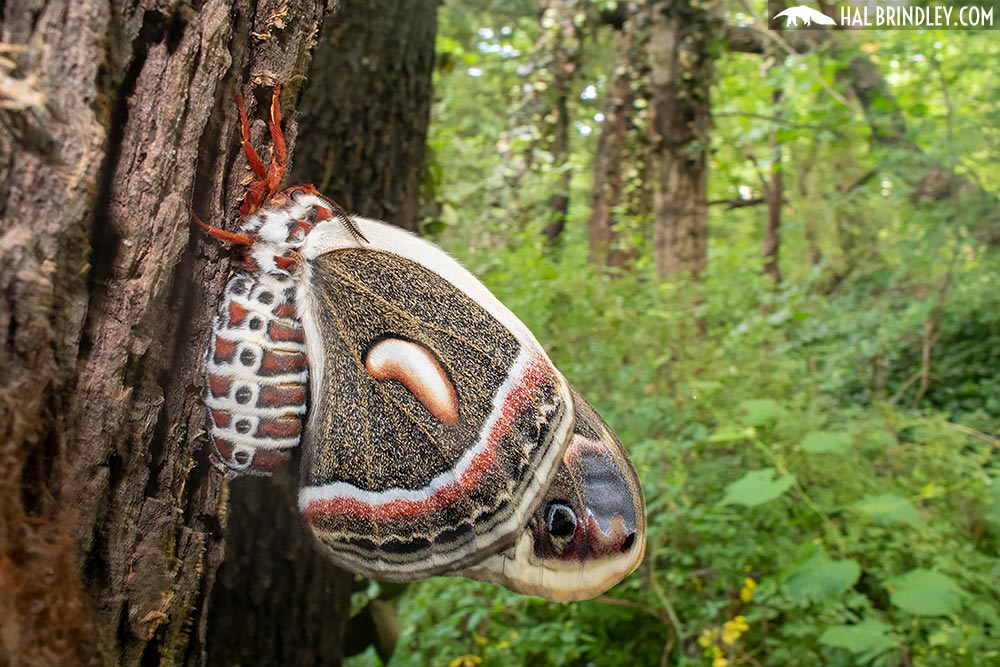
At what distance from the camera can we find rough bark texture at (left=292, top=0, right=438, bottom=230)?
273cm

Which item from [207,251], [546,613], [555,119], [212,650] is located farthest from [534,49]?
[207,251]

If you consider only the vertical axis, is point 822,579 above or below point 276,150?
below

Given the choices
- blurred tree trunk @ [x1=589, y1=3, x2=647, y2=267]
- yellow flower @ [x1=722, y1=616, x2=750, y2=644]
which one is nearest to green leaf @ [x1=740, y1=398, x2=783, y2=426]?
yellow flower @ [x1=722, y1=616, x2=750, y2=644]

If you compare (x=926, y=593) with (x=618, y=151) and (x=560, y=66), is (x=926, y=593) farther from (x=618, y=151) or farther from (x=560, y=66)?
(x=560, y=66)

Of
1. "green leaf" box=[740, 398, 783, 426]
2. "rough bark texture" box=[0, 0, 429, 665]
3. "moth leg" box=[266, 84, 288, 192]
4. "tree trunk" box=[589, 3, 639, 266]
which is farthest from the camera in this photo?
"tree trunk" box=[589, 3, 639, 266]

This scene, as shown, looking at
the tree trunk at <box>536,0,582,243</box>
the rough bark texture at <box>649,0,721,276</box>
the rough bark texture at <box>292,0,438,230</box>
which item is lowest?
the rough bark texture at <box>292,0,438,230</box>

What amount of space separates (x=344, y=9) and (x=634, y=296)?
2.92 metres

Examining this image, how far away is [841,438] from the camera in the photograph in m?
3.35

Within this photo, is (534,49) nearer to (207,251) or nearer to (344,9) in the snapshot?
(344,9)

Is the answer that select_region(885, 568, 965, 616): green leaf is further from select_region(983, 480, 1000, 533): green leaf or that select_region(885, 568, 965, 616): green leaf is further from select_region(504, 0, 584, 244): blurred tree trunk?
select_region(504, 0, 584, 244): blurred tree trunk

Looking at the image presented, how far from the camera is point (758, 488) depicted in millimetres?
3154

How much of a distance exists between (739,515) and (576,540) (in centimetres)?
248

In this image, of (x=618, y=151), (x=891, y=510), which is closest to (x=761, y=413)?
(x=891, y=510)

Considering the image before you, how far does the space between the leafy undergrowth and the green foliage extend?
13 millimetres
